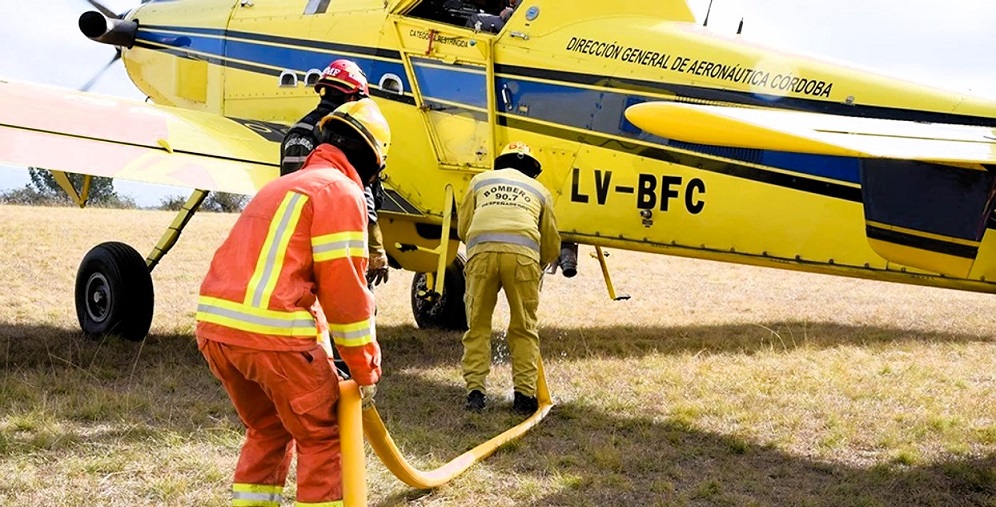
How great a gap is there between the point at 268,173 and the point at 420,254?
1598 millimetres

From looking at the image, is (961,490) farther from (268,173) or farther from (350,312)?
(268,173)

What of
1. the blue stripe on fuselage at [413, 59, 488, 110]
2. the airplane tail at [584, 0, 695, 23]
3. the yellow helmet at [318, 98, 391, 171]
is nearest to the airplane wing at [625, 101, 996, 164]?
the yellow helmet at [318, 98, 391, 171]

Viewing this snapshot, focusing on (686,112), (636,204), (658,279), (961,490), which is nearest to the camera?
(686,112)

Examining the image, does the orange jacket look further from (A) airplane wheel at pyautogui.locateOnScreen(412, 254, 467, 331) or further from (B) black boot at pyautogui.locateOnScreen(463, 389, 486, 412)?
(A) airplane wheel at pyautogui.locateOnScreen(412, 254, 467, 331)

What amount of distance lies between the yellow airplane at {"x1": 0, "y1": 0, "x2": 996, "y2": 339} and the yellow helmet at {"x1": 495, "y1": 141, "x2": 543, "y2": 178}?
0.69m

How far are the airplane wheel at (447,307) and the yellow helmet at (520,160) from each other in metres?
3.12

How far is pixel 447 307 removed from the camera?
34.9 feet

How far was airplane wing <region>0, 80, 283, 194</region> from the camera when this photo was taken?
8000 millimetres

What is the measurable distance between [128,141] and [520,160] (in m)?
3.40

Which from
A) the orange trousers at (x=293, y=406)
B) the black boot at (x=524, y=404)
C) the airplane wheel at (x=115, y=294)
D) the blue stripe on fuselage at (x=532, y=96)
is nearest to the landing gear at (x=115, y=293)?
the airplane wheel at (x=115, y=294)

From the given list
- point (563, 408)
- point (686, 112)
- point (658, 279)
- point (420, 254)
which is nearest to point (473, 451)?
point (563, 408)

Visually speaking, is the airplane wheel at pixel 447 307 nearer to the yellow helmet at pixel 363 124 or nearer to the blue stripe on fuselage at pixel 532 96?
the blue stripe on fuselage at pixel 532 96

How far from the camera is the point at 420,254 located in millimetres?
9719

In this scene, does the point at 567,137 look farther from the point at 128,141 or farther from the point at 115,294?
the point at 115,294
